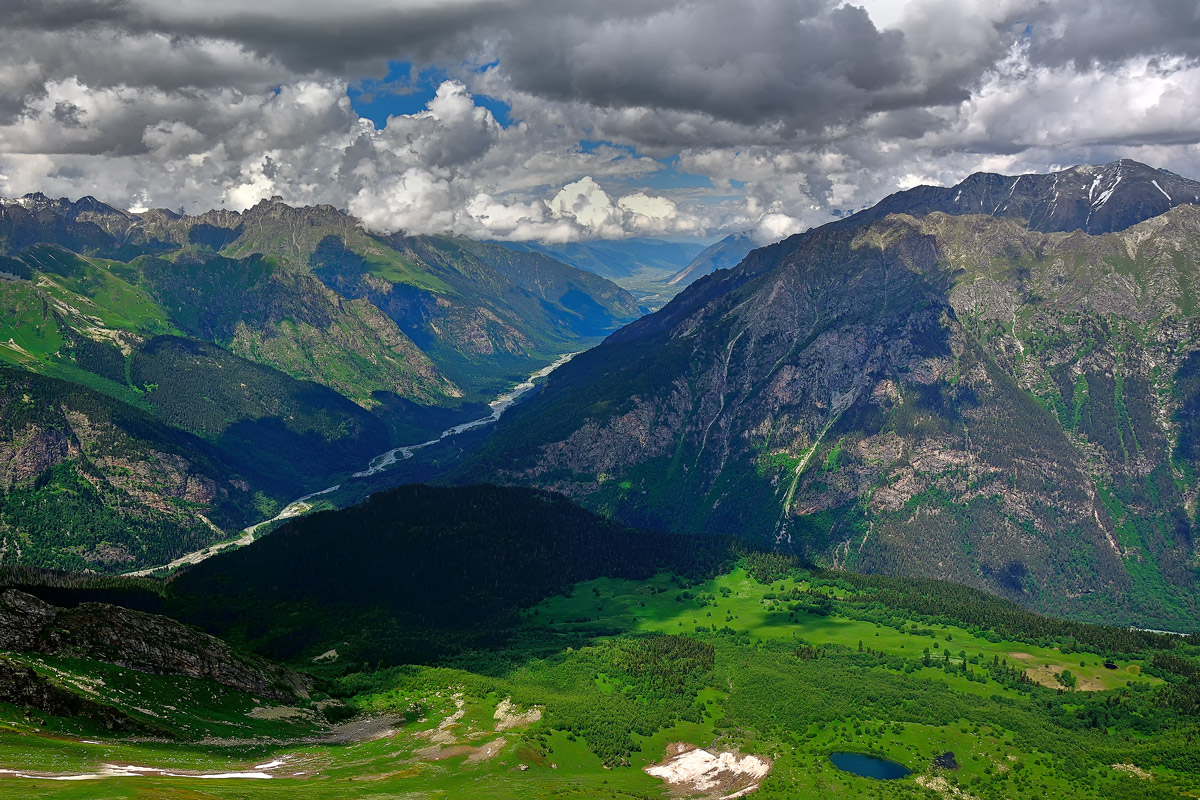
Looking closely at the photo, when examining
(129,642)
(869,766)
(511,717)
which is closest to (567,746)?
(511,717)

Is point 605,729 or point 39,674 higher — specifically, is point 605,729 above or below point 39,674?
below

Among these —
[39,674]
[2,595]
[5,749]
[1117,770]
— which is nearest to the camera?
[5,749]

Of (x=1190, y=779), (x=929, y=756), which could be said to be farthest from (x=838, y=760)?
(x=1190, y=779)

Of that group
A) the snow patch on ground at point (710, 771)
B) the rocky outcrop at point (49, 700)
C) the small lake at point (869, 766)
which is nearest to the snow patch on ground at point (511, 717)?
the snow patch on ground at point (710, 771)

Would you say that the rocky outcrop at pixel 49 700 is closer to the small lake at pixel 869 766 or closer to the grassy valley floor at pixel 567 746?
the grassy valley floor at pixel 567 746

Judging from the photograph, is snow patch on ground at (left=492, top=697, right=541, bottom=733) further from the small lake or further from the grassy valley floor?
the small lake

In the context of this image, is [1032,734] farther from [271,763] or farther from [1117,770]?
[271,763]

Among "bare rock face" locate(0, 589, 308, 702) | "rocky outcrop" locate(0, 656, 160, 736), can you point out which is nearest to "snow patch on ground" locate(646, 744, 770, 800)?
"bare rock face" locate(0, 589, 308, 702)
